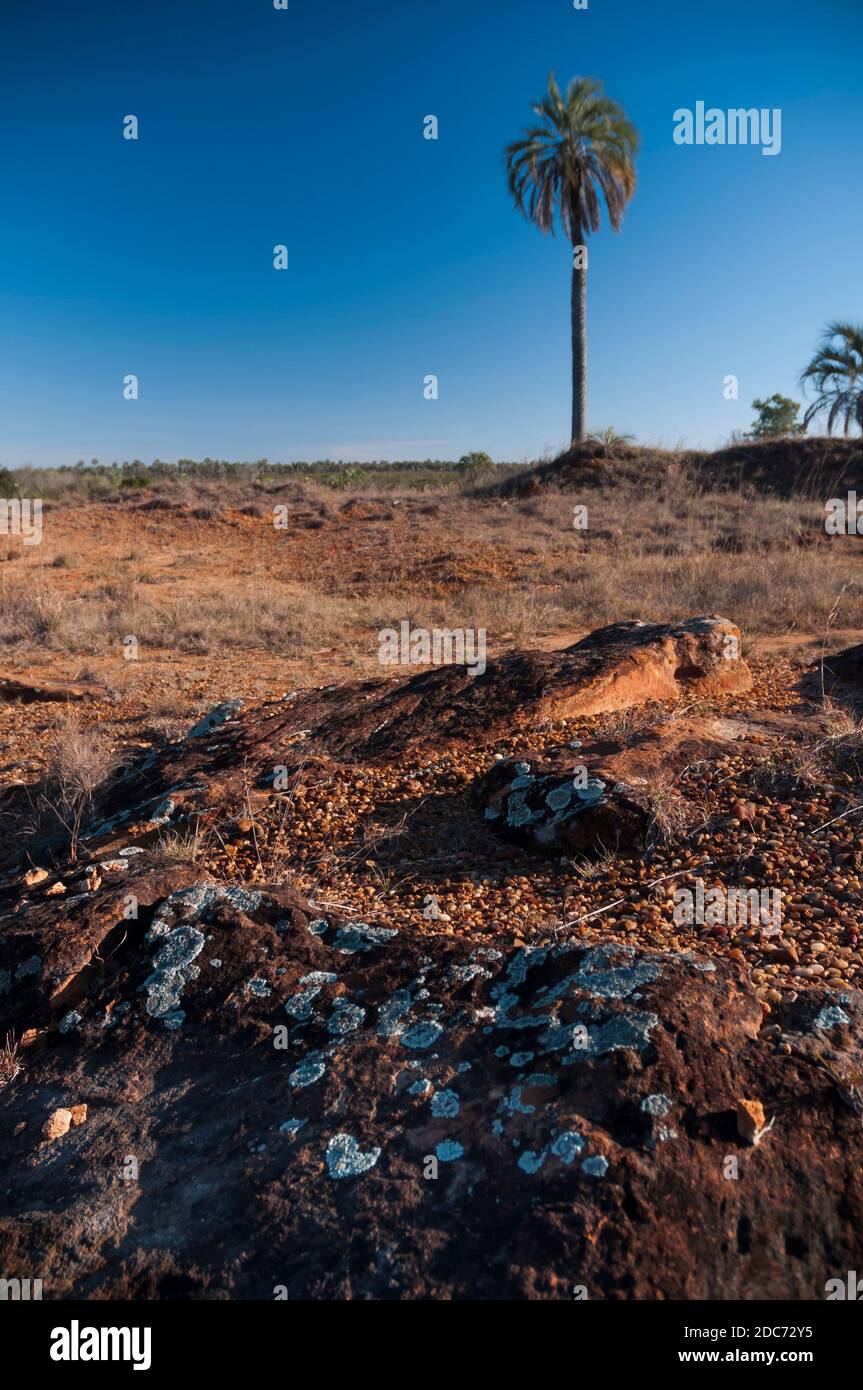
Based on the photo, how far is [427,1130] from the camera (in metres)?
1.63

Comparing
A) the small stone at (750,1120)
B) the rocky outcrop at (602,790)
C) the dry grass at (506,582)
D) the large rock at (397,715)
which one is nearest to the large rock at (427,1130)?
the small stone at (750,1120)

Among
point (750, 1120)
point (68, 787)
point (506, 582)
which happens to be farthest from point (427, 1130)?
point (506, 582)

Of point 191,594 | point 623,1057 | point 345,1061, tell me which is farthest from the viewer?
point 191,594

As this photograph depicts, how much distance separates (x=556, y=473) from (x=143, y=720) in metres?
15.6

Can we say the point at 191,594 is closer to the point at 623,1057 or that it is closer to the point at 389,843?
the point at 389,843

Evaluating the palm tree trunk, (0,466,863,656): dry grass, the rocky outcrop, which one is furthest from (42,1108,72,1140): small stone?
the palm tree trunk

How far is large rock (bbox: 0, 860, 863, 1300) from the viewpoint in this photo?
4.52 feet

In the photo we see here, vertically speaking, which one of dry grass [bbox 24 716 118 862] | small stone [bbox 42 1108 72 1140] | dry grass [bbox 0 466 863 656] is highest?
dry grass [bbox 0 466 863 656]

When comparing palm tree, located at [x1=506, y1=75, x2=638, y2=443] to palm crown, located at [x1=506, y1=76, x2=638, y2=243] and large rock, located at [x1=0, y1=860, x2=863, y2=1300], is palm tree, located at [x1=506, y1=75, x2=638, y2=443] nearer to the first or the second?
palm crown, located at [x1=506, y1=76, x2=638, y2=243]
